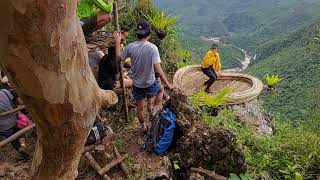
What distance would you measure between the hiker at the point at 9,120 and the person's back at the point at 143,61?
1.58 meters

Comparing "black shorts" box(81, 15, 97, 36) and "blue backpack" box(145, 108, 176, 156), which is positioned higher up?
"black shorts" box(81, 15, 97, 36)

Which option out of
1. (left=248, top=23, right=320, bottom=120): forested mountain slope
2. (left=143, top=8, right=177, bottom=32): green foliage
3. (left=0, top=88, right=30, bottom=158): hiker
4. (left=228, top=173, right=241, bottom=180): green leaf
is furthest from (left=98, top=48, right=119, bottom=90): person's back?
(left=143, top=8, right=177, bottom=32): green foliage

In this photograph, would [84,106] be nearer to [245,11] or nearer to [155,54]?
[155,54]

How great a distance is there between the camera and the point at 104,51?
243 inches

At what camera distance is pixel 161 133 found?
5.19 metres

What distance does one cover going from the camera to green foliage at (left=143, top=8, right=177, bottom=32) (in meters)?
10.5

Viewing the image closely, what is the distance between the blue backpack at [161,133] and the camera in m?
5.16

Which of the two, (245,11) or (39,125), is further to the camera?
(245,11)

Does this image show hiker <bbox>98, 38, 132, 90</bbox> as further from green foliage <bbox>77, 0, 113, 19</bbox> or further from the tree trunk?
the tree trunk

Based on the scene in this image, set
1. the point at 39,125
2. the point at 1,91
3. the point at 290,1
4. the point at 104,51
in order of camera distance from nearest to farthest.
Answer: the point at 39,125 → the point at 1,91 → the point at 104,51 → the point at 290,1

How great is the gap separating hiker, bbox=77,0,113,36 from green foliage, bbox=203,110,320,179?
2.69 m

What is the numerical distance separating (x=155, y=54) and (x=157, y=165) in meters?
1.46

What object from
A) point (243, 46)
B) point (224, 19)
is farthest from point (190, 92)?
point (224, 19)

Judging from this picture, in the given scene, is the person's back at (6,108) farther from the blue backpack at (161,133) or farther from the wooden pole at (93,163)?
the blue backpack at (161,133)
